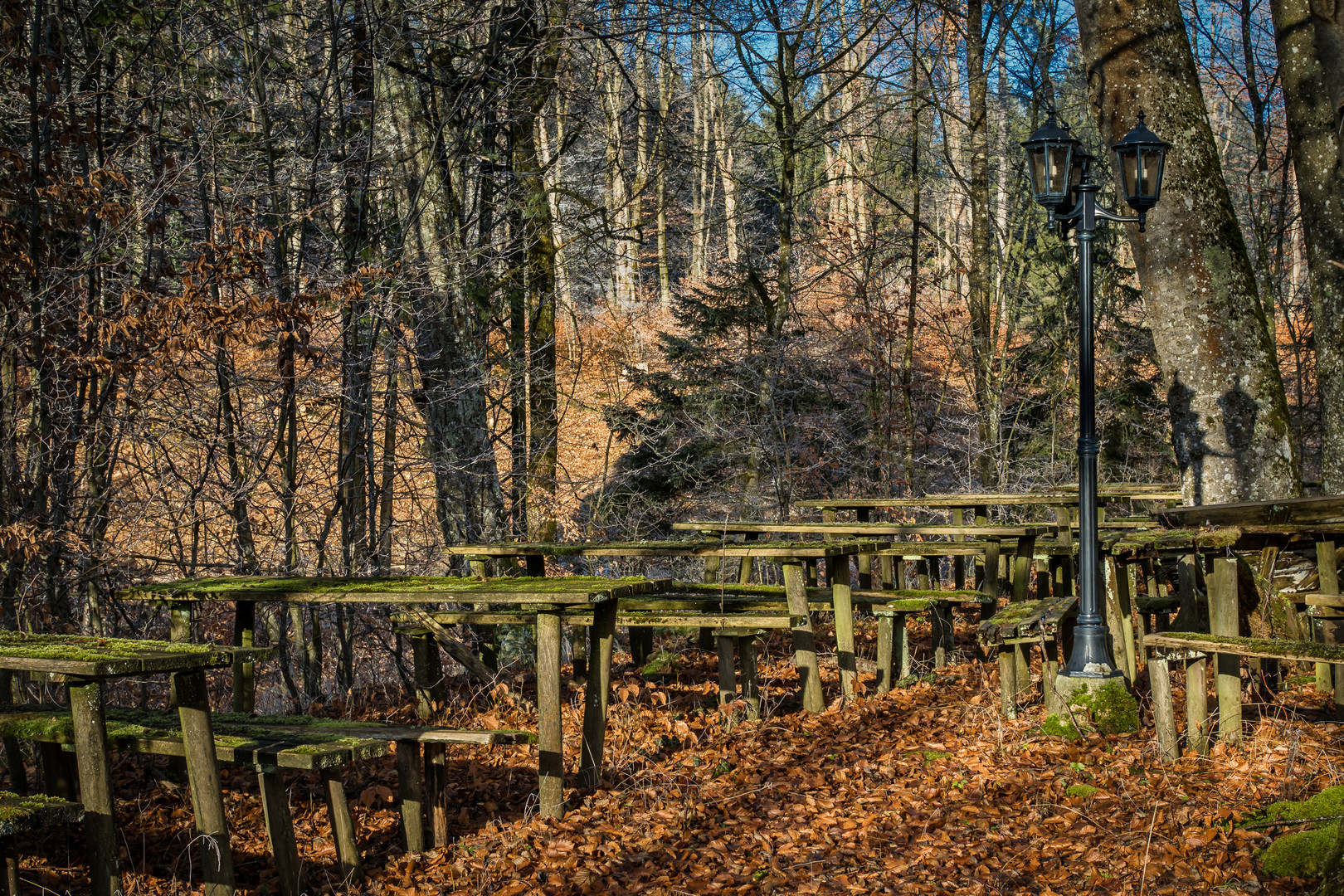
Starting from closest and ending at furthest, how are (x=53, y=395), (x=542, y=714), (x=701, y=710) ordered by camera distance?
(x=542, y=714)
(x=701, y=710)
(x=53, y=395)

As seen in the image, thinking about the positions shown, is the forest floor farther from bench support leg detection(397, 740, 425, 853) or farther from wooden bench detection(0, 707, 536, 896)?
wooden bench detection(0, 707, 536, 896)

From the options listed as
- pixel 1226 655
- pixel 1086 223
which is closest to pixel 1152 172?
pixel 1086 223

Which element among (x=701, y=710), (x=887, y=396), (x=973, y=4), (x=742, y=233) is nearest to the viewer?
(x=701, y=710)

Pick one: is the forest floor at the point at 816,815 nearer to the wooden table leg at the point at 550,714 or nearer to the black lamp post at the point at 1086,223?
the wooden table leg at the point at 550,714

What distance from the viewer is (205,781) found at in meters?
3.92

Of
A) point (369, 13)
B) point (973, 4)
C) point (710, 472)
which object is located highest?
point (973, 4)

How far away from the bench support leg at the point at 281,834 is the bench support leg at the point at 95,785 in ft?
2.01

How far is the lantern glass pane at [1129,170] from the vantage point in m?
6.33

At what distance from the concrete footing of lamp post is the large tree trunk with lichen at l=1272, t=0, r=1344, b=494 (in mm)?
4747

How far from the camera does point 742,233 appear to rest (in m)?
16.0

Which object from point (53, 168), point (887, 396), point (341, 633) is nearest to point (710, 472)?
point (887, 396)

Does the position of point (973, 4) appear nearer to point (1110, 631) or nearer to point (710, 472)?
point (710, 472)

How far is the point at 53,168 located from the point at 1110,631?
7466mm

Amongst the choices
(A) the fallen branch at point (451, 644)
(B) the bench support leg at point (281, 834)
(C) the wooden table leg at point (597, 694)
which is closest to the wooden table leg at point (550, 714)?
(C) the wooden table leg at point (597, 694)
